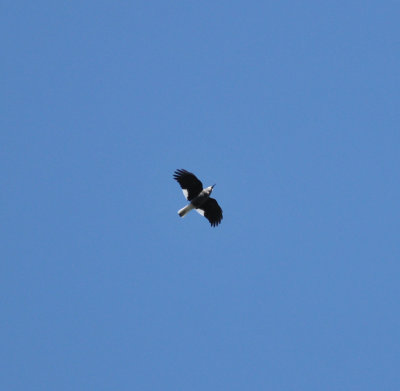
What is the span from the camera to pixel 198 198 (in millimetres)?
66875

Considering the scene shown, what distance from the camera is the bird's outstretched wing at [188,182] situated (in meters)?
66.6

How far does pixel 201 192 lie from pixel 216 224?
1.96 metres

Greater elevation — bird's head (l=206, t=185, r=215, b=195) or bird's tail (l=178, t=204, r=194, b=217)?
bird's head (l=206, t=185, r=215, b=195)

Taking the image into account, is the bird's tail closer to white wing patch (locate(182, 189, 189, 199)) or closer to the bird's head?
white wing patch (locate(182, 189, 189, 199))

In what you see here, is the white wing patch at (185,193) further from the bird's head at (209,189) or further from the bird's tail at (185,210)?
the bird's head at (209,189)

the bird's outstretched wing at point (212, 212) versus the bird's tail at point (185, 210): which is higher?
the bird's outstretched wing at point (212, 212)

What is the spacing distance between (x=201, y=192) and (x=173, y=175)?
1508 mm

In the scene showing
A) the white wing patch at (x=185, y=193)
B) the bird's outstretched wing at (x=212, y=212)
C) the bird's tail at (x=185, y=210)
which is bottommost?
the bird's tail at (x=185, y=210)

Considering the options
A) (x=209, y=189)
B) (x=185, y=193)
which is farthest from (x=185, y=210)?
(x=209, y=189)

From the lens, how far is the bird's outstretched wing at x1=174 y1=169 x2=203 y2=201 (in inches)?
2621

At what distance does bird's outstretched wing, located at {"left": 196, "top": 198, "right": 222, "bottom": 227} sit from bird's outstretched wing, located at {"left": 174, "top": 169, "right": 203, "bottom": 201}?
101 centimetres

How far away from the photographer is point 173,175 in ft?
219

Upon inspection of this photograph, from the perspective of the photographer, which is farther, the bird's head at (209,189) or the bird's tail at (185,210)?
the bird's tail at (185,210)

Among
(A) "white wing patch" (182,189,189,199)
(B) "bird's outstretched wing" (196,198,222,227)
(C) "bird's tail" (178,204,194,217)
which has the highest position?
(B) "bird's outstretched wing" (196,198,222,227)
